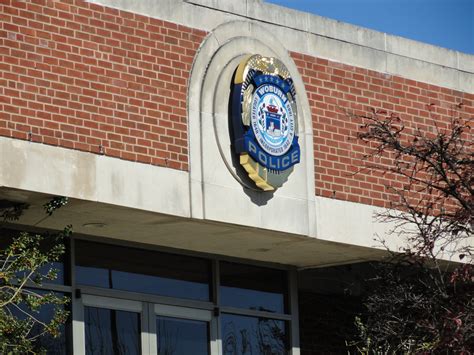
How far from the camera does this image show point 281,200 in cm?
1697

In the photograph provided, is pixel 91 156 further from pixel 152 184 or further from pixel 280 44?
pixel 280 44

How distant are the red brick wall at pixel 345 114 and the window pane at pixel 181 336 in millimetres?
2416

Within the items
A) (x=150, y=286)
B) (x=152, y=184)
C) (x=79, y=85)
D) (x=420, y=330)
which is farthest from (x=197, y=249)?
(x=420, y=330)

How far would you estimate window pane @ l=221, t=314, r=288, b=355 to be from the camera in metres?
18.3

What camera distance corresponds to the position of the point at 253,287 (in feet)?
61.8

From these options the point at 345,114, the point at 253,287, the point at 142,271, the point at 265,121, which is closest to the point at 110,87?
the point at 265,121

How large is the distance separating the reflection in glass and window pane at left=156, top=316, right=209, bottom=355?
373 millimetres

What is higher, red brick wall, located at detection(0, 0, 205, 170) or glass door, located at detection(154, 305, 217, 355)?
red brick wall, located at detection(0, 0, 205, 170)

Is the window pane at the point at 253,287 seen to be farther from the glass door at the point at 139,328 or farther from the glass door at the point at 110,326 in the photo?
the glass door at the point at 110,326

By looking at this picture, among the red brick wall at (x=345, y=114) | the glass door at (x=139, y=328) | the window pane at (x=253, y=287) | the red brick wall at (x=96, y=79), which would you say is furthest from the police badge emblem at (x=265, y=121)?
the glass door at (x=139, y=328)

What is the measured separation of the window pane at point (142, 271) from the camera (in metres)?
16.9

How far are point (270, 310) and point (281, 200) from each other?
2522 mm

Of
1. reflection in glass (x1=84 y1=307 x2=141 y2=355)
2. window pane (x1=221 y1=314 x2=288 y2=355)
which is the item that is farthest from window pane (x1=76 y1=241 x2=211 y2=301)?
window pane (x1=221 y1=314 x2=288 y2=355)

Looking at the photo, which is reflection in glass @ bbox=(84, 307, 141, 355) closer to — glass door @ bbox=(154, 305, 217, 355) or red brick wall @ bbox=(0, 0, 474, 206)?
glass door @ bbox=(154, 305, 217, 355)
